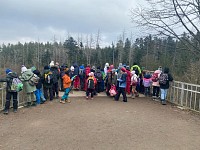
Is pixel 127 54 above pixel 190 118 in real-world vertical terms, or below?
above

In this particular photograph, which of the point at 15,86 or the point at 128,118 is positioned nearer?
the point at 128,118

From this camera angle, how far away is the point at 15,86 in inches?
321

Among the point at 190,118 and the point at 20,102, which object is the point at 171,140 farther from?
the point at 20,102

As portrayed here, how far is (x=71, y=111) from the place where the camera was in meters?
8.38

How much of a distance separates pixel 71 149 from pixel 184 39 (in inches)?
317

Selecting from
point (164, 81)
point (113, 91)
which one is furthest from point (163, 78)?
point (113, 91)

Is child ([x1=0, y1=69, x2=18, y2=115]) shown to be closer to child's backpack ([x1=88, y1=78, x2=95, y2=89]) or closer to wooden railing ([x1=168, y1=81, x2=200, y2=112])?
child's backpack ([x1=88, y1=78, x2=95, y2=89])

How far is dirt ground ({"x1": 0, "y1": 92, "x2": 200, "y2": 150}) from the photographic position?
209 inches

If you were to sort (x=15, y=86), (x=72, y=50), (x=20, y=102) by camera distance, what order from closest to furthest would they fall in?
(x=15, y=86)
(x=20, y=102)
(x=72, y=50)

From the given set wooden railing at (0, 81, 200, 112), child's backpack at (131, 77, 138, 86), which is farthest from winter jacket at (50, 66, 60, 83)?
child's backpack at (131, 77, 138, 86)

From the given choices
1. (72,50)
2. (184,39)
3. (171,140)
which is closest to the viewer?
(171,140)

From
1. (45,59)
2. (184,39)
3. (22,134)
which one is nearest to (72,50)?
(45,59)

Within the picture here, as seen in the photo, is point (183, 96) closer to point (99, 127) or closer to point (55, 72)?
point (99, 127)

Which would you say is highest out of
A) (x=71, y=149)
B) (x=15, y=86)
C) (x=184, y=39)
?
(x=184, y=39)
